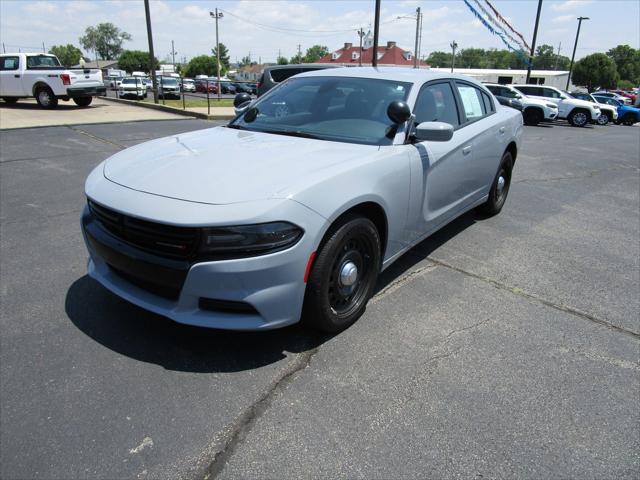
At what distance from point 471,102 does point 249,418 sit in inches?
146

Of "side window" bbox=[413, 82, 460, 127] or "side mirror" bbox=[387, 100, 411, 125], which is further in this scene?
"side window" bbox=[413, 82, 460, 127]

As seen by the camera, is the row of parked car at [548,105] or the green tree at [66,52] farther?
the green tree at [66,52]

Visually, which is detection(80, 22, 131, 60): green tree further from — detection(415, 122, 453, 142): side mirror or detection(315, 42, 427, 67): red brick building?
detection(415, 122, 453, 142): side mirror

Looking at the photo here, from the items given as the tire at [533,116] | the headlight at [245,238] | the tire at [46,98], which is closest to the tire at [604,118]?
the tire at [533,116]

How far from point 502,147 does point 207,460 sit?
14.4 ft

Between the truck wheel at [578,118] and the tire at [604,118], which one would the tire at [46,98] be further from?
the tire at [604,118]

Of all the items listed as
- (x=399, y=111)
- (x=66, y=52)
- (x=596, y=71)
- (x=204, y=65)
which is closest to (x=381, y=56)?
(x=596, y=71)

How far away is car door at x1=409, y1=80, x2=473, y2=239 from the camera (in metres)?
3.37

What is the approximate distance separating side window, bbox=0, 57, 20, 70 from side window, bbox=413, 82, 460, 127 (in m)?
16.8

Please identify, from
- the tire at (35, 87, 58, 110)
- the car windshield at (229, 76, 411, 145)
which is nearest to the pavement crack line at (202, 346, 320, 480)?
the car windshield at (229, 76, 411, 145)

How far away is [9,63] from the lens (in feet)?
51.8

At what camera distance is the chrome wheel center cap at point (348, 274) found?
2789mm

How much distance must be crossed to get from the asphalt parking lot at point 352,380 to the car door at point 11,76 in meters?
14.6

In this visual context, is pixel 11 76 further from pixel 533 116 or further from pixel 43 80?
pixel 533 116
